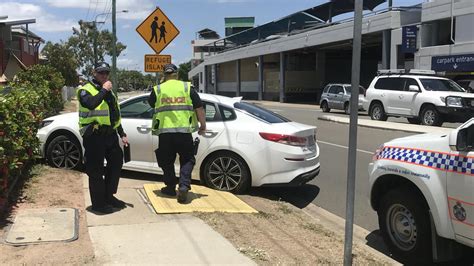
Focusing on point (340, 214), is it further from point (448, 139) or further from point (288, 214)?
point (448, 139)

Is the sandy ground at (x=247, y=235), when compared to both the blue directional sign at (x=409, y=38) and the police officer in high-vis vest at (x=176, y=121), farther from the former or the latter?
the blue directional sign at (x=409, y=38)

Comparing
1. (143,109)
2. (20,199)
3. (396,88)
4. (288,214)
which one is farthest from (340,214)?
(396,88)

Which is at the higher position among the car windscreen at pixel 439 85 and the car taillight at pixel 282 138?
the car windscreen at pixel 439 85

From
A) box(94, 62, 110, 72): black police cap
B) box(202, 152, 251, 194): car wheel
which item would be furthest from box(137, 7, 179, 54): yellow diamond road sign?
box(94, 62, 110, 72): black police cap

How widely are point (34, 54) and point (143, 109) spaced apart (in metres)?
44.5

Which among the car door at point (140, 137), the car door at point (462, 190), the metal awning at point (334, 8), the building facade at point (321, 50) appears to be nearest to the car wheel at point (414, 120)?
the building facade at point (321, 50)

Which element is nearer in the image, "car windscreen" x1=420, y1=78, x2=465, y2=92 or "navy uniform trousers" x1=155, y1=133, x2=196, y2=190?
"navy uniform trousers" x1=155, y1=133, x2=196, y2=190

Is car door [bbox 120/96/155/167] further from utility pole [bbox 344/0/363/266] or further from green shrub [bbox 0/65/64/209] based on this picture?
utility pole [bbox 344/0/363/266]

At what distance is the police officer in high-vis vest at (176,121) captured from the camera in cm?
651

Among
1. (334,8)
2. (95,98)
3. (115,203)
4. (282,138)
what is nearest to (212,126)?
(282,138)

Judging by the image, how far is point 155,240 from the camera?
5.12 meters

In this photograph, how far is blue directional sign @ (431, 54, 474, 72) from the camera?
2809cm

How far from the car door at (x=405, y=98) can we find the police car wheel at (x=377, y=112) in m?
0.80

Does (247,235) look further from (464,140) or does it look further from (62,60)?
(62,60)
